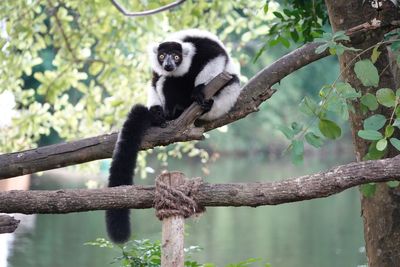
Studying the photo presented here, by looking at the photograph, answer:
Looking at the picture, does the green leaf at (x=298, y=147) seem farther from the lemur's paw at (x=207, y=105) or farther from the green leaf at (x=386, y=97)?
the lemur's paw at (x=207, y=105)

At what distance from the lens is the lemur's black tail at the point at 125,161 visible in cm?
310

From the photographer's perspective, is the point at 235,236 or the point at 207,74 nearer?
the point at 207,74

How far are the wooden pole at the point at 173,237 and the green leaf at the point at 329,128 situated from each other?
718 millimetres

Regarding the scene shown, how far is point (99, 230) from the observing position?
38.3ft

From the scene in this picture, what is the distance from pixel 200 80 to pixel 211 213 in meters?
10.2

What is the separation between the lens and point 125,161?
12.2ft

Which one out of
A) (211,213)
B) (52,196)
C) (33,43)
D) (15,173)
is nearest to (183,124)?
(15,173)

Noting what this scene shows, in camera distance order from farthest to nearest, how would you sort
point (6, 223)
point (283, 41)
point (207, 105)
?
point (283, 41), point (207, 105), point (6, 223)

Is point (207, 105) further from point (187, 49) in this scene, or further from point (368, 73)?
point (368, 73)

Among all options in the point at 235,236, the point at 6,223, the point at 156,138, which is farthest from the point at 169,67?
the point at 235,236

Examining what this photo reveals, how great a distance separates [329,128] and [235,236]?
892cm

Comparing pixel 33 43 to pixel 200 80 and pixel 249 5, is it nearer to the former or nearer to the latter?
pixel 249 5

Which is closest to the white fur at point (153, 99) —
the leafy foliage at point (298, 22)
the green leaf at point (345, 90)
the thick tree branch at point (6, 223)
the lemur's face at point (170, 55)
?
the lemur's face at point (170, 55)

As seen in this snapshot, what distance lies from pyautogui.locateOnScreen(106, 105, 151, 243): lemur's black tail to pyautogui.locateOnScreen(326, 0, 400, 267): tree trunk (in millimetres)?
1173
